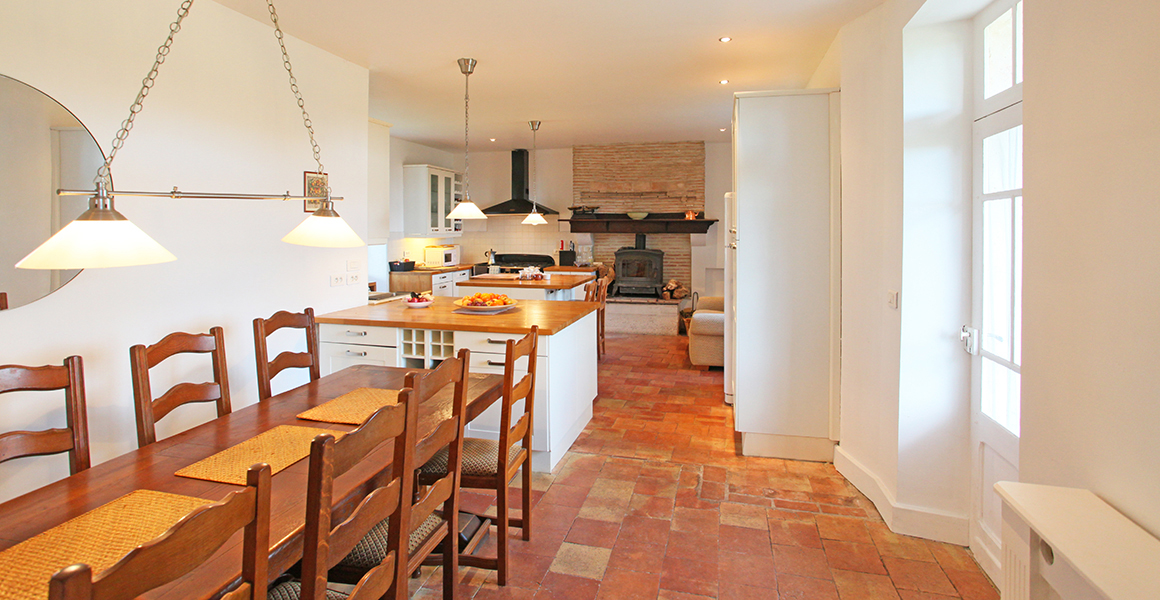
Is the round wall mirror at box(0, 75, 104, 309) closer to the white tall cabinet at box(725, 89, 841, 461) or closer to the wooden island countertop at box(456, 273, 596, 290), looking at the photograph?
the white tall cabinet at box(725, 89, 841, 461)

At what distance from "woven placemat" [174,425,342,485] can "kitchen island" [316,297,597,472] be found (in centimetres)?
151

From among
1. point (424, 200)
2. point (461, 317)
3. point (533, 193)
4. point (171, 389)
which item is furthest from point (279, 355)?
point (533, 193)

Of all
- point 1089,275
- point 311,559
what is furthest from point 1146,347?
point 311,559

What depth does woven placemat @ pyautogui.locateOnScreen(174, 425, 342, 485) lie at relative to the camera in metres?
1.59

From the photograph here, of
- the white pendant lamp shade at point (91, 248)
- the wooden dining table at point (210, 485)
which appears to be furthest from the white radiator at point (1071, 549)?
the white pendant lamp shade at point (91, 248)

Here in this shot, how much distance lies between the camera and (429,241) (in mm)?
8609

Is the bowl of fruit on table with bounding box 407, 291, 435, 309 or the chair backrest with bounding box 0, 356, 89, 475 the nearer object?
the chair backrest with bounding box 0, 356, 89, 475

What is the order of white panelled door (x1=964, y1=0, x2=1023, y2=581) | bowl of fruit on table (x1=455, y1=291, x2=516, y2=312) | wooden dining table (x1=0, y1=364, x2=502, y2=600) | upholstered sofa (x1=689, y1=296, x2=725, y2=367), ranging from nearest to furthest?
wooden dining table (x1=0, y1=364, x2=502, y2=600)
white panelled door (x1=964, y1=0, x2=1023, y2=581)
bowl of fruit on table (x1=455, y1=291, x2=516, y2=312)
upholstered sofa (x1=689, y1=296, x2=725, y2=367)

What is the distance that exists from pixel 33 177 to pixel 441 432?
6.77 ft

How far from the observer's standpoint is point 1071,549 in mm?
1167

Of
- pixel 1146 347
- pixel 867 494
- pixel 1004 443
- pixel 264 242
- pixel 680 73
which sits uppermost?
pixel 680 73

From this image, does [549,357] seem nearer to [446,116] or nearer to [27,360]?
[27,360]

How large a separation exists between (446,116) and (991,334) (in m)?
5.34

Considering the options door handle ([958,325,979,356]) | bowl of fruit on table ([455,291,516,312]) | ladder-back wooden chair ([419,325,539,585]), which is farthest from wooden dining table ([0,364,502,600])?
door handle ([958,325,979,356])
